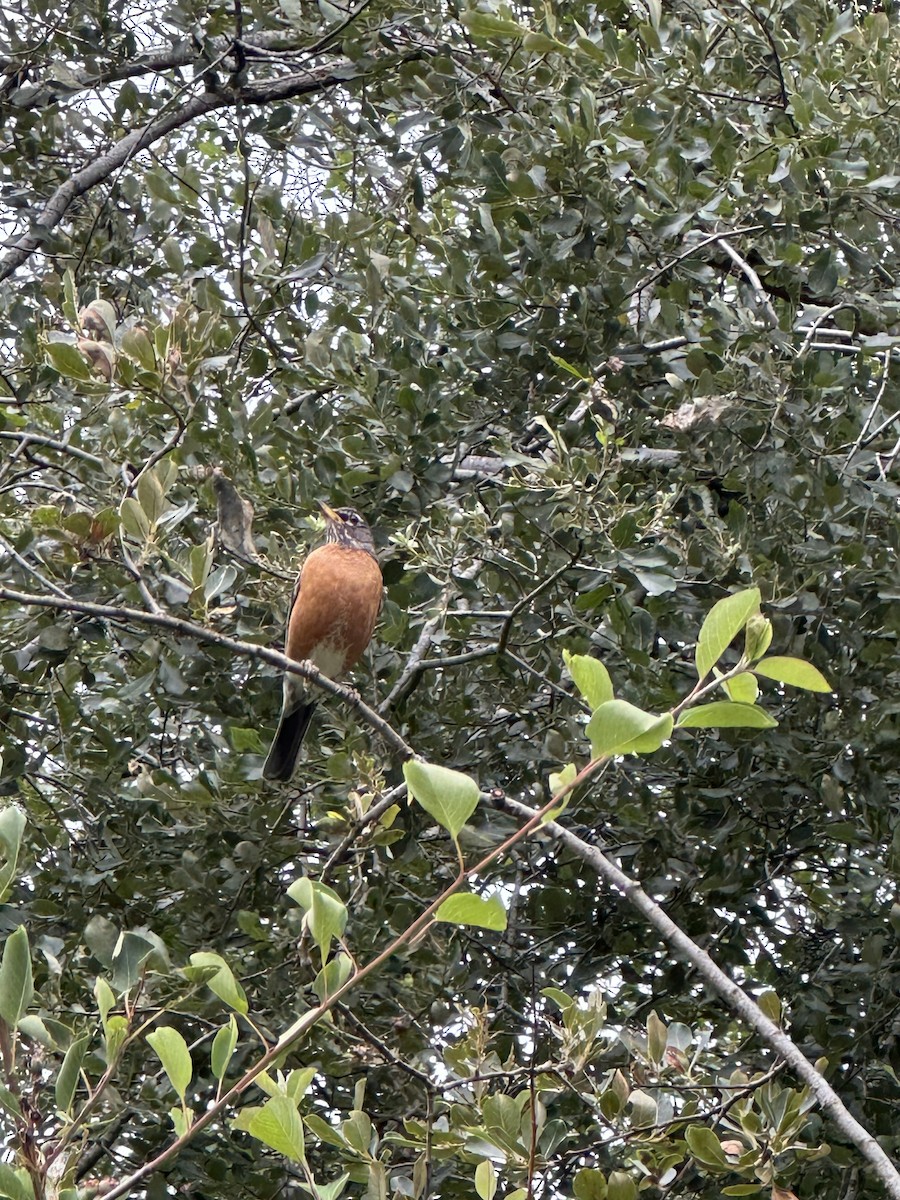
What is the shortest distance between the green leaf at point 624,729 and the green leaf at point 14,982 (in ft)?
1.91

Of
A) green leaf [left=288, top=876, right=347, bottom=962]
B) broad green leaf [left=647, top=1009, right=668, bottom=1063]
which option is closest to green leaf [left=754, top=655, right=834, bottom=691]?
green leaf [left=288, top=876, right=347, bottom=962]

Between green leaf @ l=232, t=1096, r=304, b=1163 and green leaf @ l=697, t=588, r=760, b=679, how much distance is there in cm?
61

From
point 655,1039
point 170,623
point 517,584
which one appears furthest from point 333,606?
point 655,1039

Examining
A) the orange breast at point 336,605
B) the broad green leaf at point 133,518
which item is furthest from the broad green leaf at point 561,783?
the orange breast at point 336,605

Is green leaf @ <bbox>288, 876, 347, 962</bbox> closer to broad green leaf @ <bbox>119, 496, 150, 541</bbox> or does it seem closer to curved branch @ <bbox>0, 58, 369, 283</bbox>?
broad green leaf @ <bbox>119, 496, 150, 541</bbox>

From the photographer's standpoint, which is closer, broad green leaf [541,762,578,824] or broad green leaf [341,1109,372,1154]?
broad green leaf [541,762,578,824]

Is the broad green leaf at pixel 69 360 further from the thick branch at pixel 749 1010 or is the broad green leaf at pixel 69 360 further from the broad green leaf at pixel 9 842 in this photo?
the broad green leaf at pixel 9 842

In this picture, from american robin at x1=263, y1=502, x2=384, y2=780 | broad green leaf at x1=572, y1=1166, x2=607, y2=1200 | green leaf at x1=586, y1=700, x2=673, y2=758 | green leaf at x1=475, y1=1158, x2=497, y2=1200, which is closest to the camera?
green leaf at x1=586, y1=700, x2=673, y2=758

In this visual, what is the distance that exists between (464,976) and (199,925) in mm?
669

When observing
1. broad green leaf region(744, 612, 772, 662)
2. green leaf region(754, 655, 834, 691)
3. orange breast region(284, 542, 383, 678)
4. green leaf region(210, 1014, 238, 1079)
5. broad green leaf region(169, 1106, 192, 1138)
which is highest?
green leaf region(754, 655, 834, 691)

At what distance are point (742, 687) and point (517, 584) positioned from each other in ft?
7.00

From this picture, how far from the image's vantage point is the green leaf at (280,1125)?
4.85 feet

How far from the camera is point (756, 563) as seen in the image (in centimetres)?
341

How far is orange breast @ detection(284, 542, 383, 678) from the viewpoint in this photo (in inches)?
172
